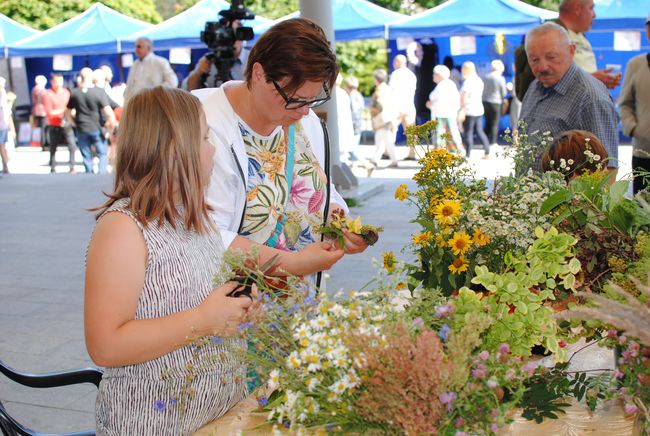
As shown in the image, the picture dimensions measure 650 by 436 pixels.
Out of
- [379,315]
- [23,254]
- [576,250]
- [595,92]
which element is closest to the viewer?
[379,315]

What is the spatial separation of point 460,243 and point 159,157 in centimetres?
73

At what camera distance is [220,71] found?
8.31m

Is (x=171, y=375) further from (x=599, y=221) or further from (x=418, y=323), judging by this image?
(x=599, y=221)

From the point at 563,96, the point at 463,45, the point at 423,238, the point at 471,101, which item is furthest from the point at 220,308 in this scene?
the point at 463,45

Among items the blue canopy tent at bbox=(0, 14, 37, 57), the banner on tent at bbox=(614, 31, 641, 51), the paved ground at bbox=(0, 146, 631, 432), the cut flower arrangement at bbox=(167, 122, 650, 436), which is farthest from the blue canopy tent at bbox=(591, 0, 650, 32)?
the blue canopy tent at bbox=(0, 14, 37, 57)

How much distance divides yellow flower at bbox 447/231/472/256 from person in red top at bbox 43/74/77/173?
42.8 feet

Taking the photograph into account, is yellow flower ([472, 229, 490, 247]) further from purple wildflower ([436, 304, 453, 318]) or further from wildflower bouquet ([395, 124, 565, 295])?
purple wildflower ([436, 304, 453, 318])

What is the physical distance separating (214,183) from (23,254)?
→ 578 centimetres

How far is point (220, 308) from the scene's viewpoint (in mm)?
1620

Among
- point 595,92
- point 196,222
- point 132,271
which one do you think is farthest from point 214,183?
point 595,92

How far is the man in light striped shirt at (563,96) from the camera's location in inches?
152

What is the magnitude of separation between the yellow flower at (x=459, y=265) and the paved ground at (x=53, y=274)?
0.93ft

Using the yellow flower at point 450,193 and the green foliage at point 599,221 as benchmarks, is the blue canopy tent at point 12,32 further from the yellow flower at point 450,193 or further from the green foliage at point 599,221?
the green foliage at point 599,221

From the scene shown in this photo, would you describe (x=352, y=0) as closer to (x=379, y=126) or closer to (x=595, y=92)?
(x=379, y=126)
